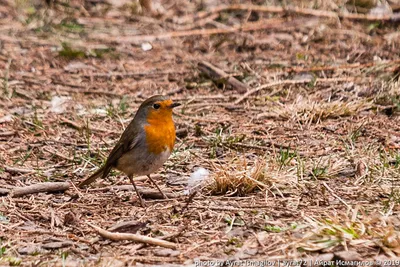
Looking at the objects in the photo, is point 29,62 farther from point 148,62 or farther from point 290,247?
point 290,247

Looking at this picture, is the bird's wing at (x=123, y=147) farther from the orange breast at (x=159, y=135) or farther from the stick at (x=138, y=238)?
the stick at (x=138, y=238)

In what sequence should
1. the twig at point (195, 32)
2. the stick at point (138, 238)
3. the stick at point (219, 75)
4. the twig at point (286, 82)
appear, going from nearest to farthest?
the stick at point (138, 238) < the twig at point (286, 82) < the stick at point (219, 75) < the twig at point (195, 32)

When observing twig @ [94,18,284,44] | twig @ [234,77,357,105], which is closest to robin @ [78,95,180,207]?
twig @ [234,77,357,105]

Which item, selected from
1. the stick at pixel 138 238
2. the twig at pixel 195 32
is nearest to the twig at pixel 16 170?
the stick at pixel 138 238

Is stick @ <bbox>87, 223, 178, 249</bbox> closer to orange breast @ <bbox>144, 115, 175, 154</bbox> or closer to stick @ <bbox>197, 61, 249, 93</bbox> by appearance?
orange breast @ <bbox>144, 115, 175, 154</bbox>

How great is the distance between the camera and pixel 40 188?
5.38 m

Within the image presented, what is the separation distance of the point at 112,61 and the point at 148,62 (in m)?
0.44

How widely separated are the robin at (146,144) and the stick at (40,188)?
0.46 feet

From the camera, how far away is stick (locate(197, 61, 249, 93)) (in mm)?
7849

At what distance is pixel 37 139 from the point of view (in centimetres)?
659

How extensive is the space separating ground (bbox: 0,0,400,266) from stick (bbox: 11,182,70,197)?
0.05 meters

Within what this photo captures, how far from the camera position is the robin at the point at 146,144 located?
5391 millimetres

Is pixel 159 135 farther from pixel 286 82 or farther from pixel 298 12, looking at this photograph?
pixel 298 12

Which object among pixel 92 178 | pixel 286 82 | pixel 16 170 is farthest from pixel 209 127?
pixel 16 170
